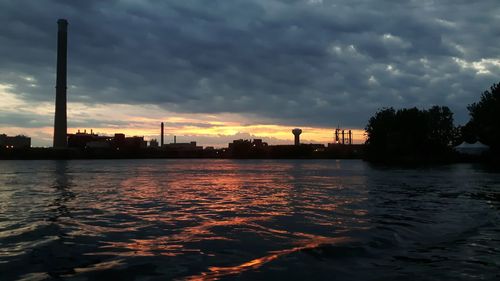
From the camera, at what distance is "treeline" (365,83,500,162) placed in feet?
477

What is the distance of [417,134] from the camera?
149 metres

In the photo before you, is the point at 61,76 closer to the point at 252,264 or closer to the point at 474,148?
the point at 474,148

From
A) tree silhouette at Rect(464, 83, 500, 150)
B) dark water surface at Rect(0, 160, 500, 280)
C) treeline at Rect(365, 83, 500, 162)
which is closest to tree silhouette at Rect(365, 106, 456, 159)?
treeline at Rect(365, 83, 500, 162)

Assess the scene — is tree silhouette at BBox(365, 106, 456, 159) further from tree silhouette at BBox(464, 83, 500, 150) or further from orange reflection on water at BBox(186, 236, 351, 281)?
orange reflection on water at BBox(186, 236, 351, 281)

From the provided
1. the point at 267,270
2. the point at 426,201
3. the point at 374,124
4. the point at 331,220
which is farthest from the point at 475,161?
the point at 267,270

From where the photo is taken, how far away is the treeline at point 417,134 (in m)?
145

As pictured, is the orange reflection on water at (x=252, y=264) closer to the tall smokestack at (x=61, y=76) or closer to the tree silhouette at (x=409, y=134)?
the tree silhouette at (x=409, y=134)

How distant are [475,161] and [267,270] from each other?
14437cm

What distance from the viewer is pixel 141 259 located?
11523 millimetres

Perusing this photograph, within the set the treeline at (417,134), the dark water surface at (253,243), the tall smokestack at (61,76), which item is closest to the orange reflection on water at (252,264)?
the dark water surface at (253,243)

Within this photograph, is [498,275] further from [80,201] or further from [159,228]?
[80,201]

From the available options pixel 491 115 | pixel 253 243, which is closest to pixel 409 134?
pixel 491 115

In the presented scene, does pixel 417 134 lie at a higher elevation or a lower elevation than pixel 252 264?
higher

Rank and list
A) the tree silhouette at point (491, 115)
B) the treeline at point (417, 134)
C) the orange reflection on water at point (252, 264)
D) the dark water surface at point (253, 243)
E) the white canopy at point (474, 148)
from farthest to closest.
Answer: the treeline at point (417, 134)
the white canopy at point (474, 148)
the tree silhouette at point (491, 115)
the dark water surface at point (253, 243)
the orange reflection on water at point (252, 264)
